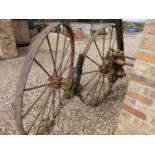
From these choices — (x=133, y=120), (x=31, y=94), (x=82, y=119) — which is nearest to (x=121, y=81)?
(x=82, y=119)

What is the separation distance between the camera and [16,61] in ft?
12.5

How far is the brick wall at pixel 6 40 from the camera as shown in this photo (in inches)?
144

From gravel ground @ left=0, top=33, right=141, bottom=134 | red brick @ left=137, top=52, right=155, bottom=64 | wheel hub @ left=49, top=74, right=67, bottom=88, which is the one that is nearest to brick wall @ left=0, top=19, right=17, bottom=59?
gravel ground @ left=0, top=33, right=141, bottom=134

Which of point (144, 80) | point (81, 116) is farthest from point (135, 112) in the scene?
point (81, 116)

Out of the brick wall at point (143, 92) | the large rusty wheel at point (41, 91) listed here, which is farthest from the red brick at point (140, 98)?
the large rusty wheel at point (41, 91)

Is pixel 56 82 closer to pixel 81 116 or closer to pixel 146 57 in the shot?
pixel 81 116

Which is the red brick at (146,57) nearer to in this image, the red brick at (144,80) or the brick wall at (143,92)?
the brick wall at (143,92)

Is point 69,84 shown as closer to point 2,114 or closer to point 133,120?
point 133,120

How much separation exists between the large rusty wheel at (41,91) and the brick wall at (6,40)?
0.68 m

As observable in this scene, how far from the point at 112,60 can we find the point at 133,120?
0.94 metres

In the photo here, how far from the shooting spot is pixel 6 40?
146 inches

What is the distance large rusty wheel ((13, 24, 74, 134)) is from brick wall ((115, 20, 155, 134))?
24.7 inches

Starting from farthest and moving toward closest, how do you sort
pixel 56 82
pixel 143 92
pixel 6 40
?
pixel 6 40
pixel 56 82
pixel 143 92

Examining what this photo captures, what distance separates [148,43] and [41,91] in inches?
75.3
